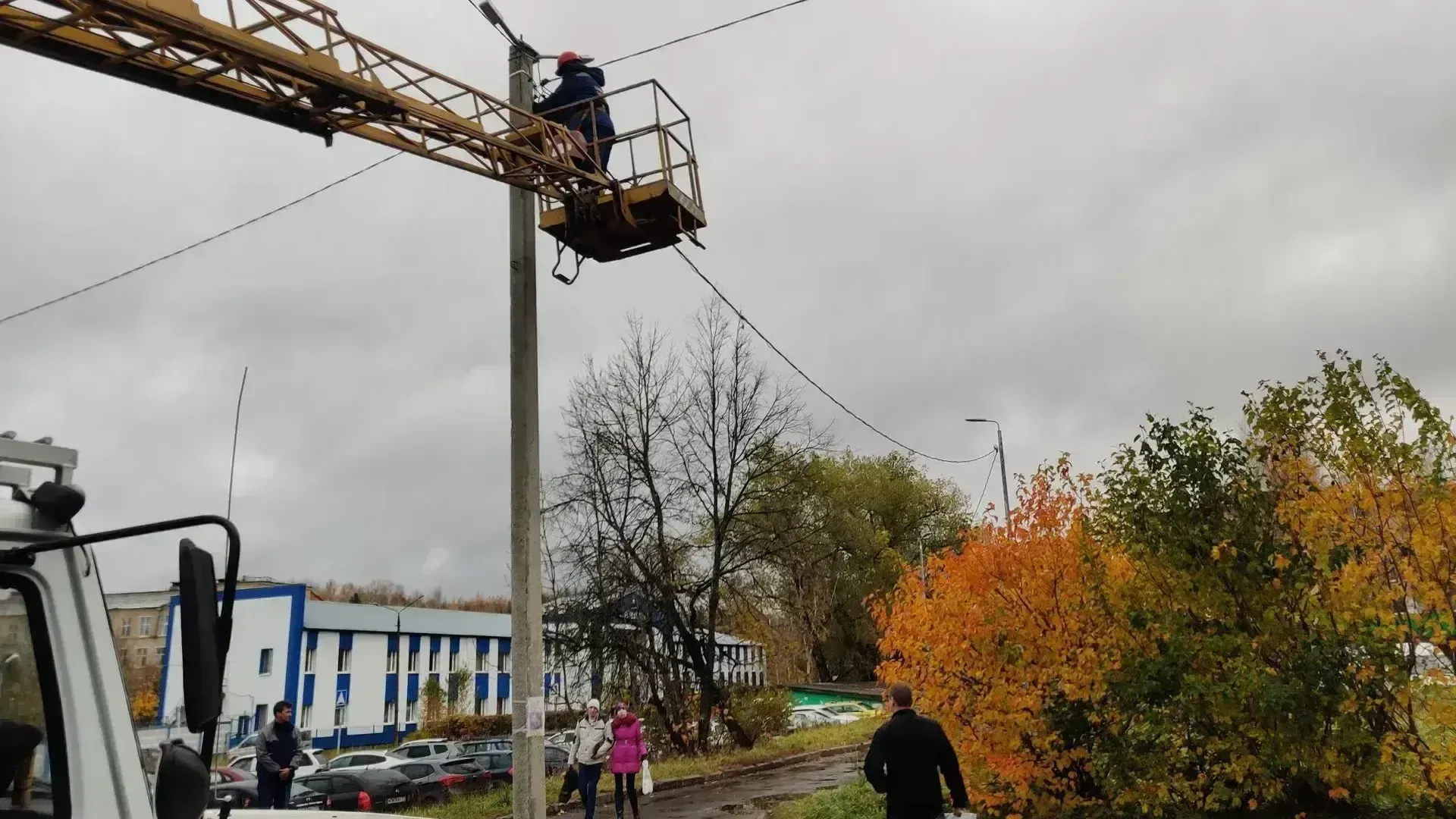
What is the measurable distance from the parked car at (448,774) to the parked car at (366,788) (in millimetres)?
453

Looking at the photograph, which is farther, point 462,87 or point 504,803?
point 504,803

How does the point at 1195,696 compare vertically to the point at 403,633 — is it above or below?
below

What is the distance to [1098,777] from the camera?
9742mm

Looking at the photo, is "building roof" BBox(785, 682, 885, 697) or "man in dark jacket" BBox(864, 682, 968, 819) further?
"building roof" BBox(785, 682, 885, 697)

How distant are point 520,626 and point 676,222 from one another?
4929 mm

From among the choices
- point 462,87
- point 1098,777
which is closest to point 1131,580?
point 1098,777

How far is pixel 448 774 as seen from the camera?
2277 cm

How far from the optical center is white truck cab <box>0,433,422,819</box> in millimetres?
2121

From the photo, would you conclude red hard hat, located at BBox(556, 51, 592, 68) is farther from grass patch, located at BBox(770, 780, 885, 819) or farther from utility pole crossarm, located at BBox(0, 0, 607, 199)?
grass patch, located at BBox(770, 780, 885, 819)

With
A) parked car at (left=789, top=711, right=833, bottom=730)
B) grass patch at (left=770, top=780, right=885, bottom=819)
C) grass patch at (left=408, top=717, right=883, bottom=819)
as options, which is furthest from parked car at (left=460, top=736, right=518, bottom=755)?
grass patch at (left=770, top=780, right=885, bottom=819)

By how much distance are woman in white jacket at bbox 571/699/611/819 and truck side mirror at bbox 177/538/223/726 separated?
11.2 metres

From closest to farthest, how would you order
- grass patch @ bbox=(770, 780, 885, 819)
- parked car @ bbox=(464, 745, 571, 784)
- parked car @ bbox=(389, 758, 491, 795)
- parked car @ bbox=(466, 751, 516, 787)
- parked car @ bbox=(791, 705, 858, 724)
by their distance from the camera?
1. grass patch @ bbox=(770, 780, 885, 819)
2. parked car @ bbox=(389, 758, 491, 795)
3. parked car @ bbox=(466, 751, 516, 787)
4. parked car @ bbox=(464, 745, 571, 784)
5. parked car @ bbox=(791, 705, 858, 724)

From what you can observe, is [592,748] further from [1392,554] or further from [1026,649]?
[1392,554]

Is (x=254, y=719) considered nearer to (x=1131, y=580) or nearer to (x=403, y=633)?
(x=403, y=633)
